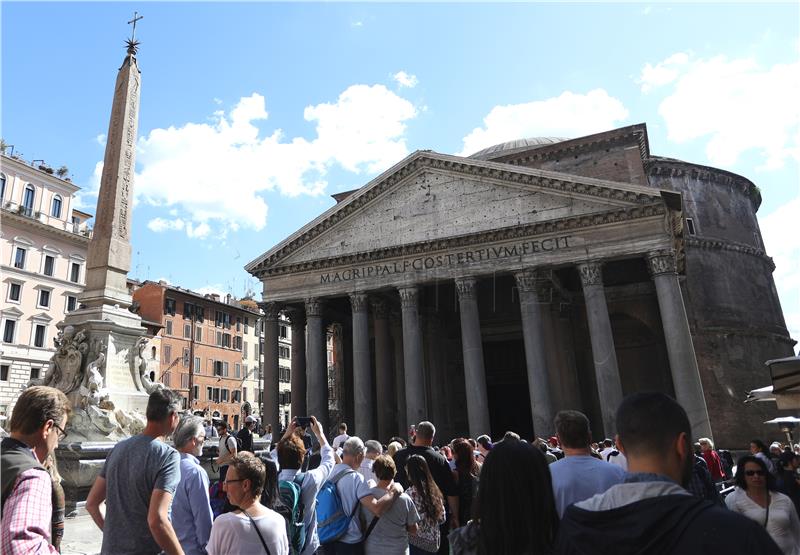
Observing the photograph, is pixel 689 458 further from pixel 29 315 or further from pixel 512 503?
pixel 29 315

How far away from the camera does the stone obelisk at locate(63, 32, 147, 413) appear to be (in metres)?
6.00

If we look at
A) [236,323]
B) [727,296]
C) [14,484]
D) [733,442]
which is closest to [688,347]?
[733,442]

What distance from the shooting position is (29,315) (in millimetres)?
25750

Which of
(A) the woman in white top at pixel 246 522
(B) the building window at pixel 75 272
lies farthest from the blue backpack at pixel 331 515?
(B) the building window at pixel 75 272

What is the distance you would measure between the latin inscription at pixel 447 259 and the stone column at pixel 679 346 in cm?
309

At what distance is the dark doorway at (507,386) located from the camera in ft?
83.1

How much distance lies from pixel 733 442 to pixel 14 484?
96.2 feet

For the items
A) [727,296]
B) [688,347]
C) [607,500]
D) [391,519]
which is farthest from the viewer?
[727,296]

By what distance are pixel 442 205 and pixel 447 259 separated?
7.24 ft

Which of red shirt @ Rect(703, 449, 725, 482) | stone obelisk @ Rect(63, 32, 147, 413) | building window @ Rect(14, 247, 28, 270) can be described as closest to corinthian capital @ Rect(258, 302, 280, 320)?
building window @ Rect(14, 247, 28, 270)

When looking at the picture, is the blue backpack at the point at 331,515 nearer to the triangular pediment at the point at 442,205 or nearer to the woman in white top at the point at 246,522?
the woman in white top at the point at 246,522

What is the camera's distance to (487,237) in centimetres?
1892

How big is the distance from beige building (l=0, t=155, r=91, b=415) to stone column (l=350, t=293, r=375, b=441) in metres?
15.9

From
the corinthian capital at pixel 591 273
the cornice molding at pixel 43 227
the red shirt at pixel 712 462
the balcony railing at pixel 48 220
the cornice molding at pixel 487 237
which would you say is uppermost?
the balcony railing at pixel 48 220
